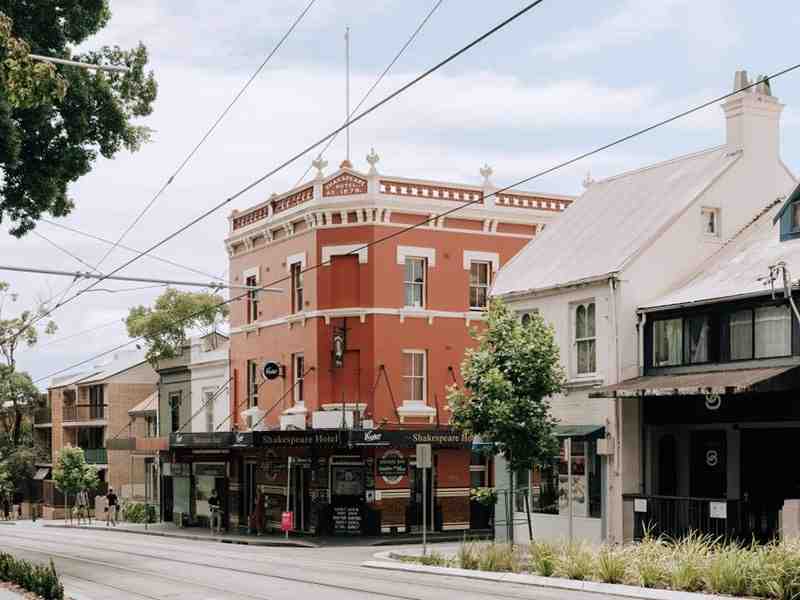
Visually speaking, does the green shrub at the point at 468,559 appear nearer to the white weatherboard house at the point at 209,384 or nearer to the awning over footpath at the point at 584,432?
the awning over footpath at the point at 584,432

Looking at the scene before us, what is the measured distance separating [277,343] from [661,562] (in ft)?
87.2

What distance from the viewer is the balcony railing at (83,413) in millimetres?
73794

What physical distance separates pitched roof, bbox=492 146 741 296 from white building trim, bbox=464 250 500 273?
7.62 metres

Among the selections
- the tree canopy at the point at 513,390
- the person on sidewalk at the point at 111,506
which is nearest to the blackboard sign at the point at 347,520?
the tree canopy at the point at 513,390

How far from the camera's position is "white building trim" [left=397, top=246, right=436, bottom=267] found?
1700 inches

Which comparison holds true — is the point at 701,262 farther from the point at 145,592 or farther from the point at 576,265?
the point at 145,592

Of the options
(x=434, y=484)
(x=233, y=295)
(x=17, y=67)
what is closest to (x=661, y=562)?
(x=17, y=67)

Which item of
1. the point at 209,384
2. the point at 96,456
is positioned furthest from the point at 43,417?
the point at 209,384

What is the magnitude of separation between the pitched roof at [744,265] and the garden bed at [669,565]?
5908 millimetres

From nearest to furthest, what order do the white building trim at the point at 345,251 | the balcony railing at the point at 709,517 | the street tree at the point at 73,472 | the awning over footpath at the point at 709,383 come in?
the awning over footpath at the point at 709,383
the balcony railing at the point at 709,517
the white building trim at the point at 345,251
the street tree at the point at 73,472

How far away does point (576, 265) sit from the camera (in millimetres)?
32656

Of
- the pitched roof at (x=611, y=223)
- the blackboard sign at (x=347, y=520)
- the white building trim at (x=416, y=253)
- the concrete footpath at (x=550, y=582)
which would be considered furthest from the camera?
the white building trim at (x=416, y=253)

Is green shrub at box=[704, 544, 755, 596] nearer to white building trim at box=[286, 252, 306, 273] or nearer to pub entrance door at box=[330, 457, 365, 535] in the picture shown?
pub entrance door at box=[330, 457, 365, 535]

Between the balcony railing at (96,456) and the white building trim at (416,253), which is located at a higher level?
the white building trim at (416,253)
